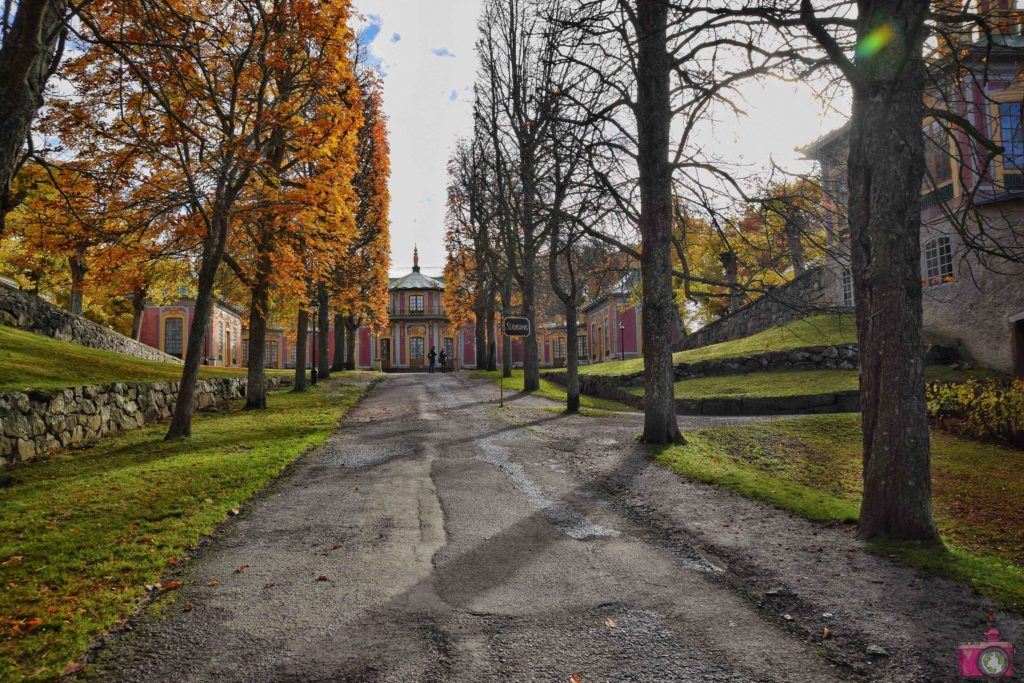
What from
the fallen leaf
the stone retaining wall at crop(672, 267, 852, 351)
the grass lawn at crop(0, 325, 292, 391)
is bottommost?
the fallen leaf

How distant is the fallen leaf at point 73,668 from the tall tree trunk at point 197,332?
8422 millimetres

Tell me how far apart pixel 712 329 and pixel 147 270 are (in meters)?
26.1

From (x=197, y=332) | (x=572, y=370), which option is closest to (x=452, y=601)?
(x=197, y=332)

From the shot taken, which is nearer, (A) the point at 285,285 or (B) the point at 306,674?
(B) the point at 306,674

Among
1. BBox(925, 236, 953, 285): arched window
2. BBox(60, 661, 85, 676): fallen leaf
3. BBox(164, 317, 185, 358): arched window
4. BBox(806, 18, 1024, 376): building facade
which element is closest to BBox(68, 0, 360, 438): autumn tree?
BBox(60, 661, 85, 676): fallen leaf

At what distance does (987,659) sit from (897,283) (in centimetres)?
290

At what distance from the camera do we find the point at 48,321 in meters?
18.0

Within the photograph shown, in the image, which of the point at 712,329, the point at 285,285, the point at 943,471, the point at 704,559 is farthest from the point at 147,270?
the point at 712,329

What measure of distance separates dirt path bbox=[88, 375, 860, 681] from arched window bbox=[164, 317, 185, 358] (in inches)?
1904

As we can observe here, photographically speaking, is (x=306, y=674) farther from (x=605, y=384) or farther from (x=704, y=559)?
(x=605, y=384)

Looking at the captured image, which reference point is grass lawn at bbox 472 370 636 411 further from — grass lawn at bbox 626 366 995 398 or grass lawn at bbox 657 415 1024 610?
grass lawn at bbox 657 415 1024 610

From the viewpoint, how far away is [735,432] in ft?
37.4

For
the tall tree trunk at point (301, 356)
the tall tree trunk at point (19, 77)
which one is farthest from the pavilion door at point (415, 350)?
the tall tree trunk at point (19, 77)

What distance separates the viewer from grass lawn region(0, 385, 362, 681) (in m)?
3.37
